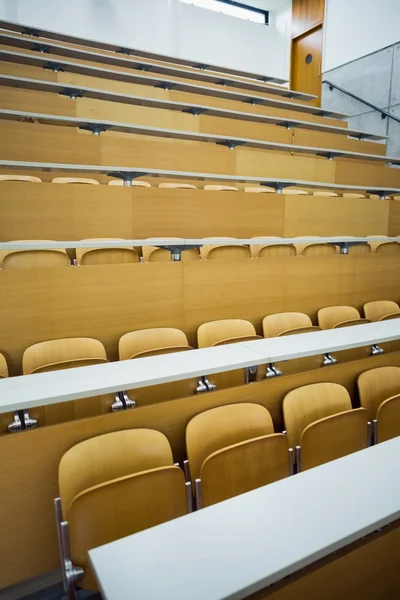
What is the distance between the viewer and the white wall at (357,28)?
4.95 m

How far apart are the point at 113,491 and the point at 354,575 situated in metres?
0.50

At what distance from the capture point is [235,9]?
6.22 m

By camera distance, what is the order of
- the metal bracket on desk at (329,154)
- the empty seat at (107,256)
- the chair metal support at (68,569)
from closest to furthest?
1. the chair metal support at (68,569)
2. the empty seat at (107,256)
3. the metal bracket on desk at (329,154)

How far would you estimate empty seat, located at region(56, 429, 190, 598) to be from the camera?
2.84 ft

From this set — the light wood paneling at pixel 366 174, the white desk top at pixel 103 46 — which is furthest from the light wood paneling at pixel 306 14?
the light wood paneling at pixel 366 174

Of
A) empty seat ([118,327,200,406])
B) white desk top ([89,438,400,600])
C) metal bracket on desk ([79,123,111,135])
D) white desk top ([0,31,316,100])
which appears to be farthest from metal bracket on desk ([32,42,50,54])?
white desk top ([89,438,400,600])

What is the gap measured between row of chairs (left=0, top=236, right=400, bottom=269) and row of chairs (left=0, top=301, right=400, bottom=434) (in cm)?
42

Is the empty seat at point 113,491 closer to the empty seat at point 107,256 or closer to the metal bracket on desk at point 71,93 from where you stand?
the empty seat at point 107,256

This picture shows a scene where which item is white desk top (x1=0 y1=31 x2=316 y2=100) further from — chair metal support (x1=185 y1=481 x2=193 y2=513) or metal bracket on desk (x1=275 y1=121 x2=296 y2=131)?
chair metal support (x1=185 y1=481 x2=193 y2=513)

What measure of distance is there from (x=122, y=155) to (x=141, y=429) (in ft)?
7.88

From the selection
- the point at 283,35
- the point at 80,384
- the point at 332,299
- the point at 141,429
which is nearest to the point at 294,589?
the point at 141,429

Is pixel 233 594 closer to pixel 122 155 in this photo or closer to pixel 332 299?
pixel 332 299

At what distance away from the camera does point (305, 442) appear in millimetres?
1178

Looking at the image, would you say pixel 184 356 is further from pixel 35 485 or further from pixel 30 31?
pixel 30 31
